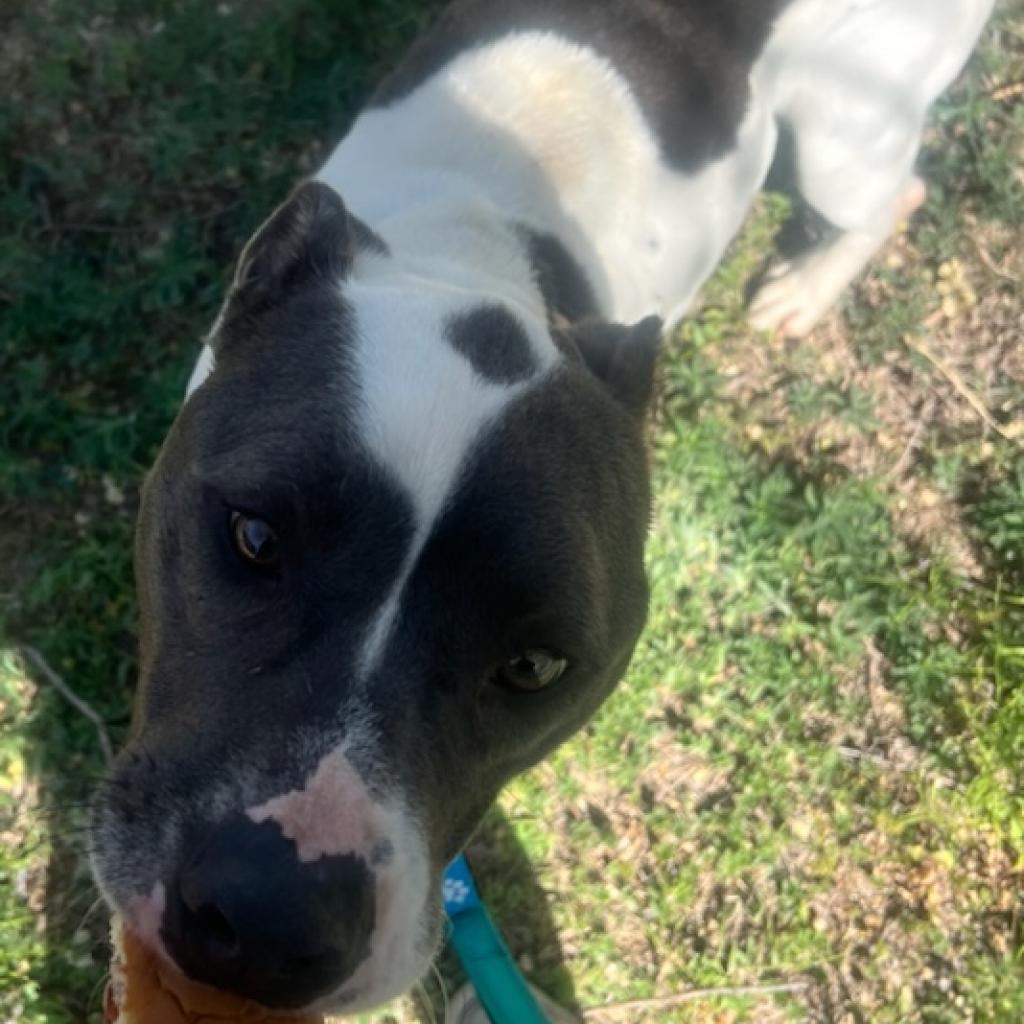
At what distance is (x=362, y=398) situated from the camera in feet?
8.66

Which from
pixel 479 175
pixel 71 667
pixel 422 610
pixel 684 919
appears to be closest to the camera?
pixel 422 610

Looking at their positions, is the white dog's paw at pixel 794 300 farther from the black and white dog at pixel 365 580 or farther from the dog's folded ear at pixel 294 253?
the dog's folded ear at pixel 294 253

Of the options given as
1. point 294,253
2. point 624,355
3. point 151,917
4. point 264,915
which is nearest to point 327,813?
point 264,915

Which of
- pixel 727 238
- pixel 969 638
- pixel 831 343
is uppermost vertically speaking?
pixel 727 238

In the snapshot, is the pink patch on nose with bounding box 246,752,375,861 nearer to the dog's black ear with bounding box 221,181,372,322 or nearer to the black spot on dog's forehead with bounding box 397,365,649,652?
the black spot on dog's forehead with bounding box 397,365,649,652

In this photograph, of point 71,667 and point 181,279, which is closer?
point 71,667

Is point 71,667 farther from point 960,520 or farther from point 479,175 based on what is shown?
point 960,520

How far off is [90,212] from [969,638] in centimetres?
386

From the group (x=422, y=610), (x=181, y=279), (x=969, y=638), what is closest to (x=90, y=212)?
(x=181, y=279)

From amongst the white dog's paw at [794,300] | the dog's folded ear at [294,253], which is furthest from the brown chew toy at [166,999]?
the white dog's paw at [794,300]

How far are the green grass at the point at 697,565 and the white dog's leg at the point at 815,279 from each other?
13cm

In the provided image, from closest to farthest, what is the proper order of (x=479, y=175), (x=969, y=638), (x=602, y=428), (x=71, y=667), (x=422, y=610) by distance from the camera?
(x=422, y=610)
(x=602, y=428)
(x=479, y=175)
(x=71, y=667)
(x=969, y=638)

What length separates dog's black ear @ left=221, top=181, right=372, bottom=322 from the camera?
10.1 ft

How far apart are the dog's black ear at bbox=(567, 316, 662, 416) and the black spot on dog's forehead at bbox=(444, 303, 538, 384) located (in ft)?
1.39
